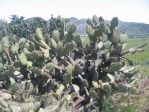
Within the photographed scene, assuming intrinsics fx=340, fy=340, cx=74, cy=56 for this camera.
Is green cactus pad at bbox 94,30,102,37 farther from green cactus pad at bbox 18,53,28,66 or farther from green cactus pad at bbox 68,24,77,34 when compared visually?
green cactus pad at bbox 18,53,28,66

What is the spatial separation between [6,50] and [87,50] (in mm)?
1575

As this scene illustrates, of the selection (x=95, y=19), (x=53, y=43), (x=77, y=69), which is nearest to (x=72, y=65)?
(x=77, y=69)

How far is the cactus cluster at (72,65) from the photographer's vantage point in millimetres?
6082

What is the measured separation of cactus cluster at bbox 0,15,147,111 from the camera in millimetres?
6082

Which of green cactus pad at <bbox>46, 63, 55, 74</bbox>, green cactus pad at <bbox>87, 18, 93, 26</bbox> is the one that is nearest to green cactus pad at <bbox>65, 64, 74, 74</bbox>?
green cactus pad at <bbox>46, 63, 55, 74</bbox>

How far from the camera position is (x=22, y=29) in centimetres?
3597

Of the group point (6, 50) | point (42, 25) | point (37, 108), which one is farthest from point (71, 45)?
point (42, 25)

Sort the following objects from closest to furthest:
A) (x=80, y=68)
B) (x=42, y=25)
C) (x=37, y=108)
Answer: (x=37, y=108)
(x=80, y=68)
(x=42, y=25)

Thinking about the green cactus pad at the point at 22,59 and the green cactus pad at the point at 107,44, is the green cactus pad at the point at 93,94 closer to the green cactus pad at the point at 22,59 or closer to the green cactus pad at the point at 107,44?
the green cactus pad at the point at 107,44

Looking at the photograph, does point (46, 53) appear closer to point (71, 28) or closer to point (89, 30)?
point (71, 28)

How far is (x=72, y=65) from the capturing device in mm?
6293

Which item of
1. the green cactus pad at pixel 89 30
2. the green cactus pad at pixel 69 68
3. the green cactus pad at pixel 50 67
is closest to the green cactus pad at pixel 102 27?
the green cactus pad at pixel 89 30

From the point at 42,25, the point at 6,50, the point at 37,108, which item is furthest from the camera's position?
the point at 42,25

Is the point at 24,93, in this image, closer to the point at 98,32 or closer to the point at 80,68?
the point at 80,68
